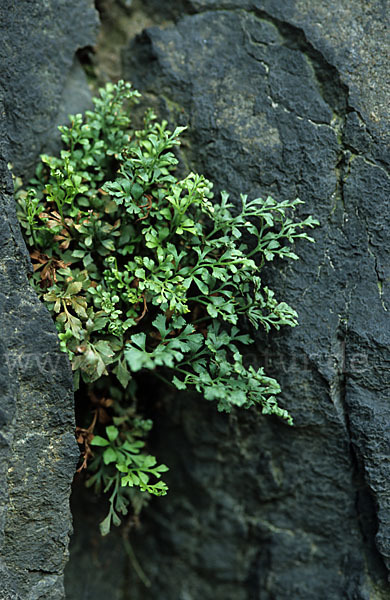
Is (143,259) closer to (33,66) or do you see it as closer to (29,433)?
(29,433)

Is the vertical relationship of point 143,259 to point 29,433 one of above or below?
above

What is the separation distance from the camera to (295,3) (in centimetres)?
268

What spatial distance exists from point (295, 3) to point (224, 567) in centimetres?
304

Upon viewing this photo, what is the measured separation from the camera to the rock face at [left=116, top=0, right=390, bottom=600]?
101 inches

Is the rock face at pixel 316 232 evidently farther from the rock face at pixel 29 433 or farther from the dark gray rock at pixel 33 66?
the rock face at pixel 29 433

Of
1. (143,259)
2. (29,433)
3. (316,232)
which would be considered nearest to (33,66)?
(143,259)

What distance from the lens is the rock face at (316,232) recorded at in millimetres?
2576

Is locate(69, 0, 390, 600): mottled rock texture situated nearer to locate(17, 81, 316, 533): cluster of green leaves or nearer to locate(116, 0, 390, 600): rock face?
locate(116, 0, 390, 600): rock face

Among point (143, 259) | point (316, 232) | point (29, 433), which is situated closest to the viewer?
point (29, 433)

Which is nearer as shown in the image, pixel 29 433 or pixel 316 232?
pixel 29 433

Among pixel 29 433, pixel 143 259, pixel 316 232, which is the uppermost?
pixel 316 232

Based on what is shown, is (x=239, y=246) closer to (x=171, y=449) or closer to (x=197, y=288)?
(x=197, y=288)

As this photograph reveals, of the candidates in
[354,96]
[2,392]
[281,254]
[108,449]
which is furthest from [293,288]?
[2,392]

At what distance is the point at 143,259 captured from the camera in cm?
Answer: 241
